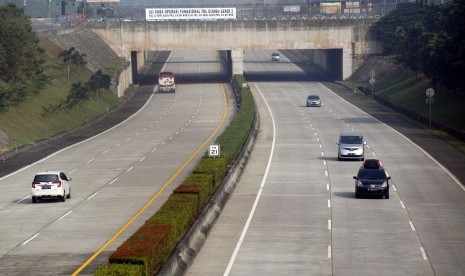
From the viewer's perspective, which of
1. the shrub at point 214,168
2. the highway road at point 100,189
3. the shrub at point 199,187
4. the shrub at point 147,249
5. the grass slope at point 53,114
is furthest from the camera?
the grass slope at point 53,114

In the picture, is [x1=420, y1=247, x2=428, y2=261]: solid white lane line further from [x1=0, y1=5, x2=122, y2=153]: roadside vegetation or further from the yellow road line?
[x1=0, y1=5, x2=122, y2=153]: roadside vegetation

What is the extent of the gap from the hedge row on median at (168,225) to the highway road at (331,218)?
123 centimetres

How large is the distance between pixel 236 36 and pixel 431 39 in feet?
149

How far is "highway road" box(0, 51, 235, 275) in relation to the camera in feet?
125

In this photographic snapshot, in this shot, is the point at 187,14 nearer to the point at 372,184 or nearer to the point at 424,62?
the point at 424,62

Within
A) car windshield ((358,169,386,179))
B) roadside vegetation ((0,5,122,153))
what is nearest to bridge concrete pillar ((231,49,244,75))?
roadside vegetation ((0,5,122,153))

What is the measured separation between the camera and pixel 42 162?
70625 millimetres

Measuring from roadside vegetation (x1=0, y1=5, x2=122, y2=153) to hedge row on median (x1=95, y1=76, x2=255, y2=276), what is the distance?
1020 inches

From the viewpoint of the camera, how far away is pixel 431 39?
373 feet

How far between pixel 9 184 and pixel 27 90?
36886 millimetres

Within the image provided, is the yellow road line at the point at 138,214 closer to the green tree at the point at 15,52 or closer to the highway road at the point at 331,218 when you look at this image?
the highway road at the point at 331,218

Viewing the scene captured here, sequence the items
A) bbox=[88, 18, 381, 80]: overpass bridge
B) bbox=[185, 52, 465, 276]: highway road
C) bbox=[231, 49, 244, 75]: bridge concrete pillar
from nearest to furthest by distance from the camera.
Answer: bbox=[185, 52, 465, 276]: highway road < bbox=[231, 49, 244, 75]: bridge concrete pillar < bbox=[88, 18, 381, 80]: overpass bridge

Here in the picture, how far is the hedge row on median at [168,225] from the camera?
29.8 m

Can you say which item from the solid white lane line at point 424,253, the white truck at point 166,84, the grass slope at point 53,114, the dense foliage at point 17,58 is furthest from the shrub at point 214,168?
the white truck at point 166,84
